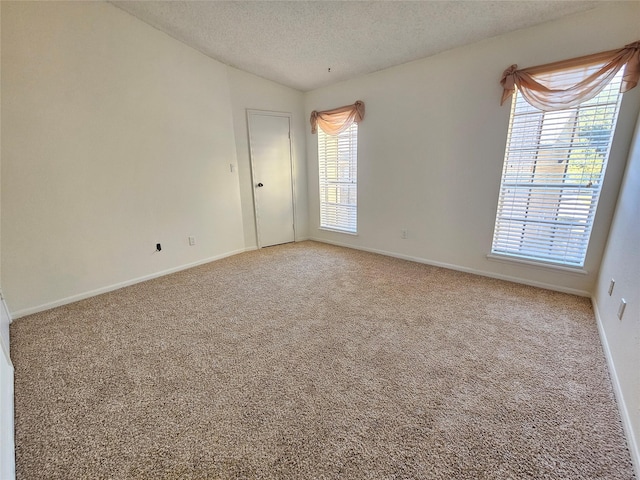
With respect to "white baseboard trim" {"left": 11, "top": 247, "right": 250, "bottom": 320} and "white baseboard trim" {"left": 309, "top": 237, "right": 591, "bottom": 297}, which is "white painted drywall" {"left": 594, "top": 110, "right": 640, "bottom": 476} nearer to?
"white baseboard trim" {"left": 309, "top": 237, "right": 591, "bottom": 297}

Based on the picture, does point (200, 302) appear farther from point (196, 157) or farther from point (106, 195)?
point (196, 157)

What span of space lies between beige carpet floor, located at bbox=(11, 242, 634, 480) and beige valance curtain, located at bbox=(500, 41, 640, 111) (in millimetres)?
1780

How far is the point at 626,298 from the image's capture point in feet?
5.44

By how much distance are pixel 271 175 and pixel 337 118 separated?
1.32 metres

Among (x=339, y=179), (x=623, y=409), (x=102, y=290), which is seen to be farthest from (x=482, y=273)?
(x=102, y=290)

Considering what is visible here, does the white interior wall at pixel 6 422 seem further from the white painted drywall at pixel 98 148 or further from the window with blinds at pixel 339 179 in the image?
the window with blinds at pixel 339 179

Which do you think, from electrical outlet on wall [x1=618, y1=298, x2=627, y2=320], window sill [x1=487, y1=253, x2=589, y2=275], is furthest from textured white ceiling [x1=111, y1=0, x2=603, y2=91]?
electrical outlet on wall [x1=618, y1=298, x2=627, y2=320]

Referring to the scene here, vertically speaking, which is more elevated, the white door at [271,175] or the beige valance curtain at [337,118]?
the beige valance curtain at [337,118]

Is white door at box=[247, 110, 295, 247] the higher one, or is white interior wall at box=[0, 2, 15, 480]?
white door at box=[247, 110, 295, 247]

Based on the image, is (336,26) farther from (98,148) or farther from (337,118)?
(98,148)

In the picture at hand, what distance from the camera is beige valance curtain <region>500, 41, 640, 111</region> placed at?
2.07 metres

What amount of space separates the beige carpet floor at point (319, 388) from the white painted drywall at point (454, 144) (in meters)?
0.74

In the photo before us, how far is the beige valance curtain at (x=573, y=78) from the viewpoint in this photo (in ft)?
6.80

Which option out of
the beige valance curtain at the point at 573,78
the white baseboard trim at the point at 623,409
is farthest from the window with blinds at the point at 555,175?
the white baseboard trim at the point at 623,409
